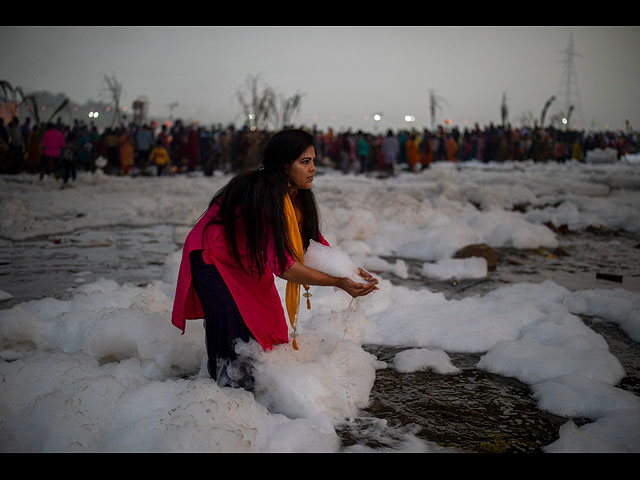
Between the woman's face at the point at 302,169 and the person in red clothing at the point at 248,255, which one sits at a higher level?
the woman's face at the point at 302,169

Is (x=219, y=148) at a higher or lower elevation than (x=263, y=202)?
higher

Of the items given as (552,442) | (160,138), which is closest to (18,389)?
(552,442)

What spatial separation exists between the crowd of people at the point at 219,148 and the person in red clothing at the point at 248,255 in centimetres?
1077

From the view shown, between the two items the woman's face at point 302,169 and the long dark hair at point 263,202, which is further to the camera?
the woman's face at point 302,169

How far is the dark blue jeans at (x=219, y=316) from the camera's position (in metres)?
2.40

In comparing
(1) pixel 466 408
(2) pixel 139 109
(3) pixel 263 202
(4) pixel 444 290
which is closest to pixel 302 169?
(3) pixel 263 202

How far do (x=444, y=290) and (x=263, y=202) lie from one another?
299 centimetres

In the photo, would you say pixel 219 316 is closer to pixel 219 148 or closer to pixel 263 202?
pixel 263 202

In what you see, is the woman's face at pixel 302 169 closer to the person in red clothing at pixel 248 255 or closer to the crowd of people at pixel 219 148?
the person in red clothing at pixel 248 255

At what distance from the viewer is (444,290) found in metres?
4.91

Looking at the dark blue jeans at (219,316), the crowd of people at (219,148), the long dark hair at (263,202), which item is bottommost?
the dark blue jeans at (219,316)

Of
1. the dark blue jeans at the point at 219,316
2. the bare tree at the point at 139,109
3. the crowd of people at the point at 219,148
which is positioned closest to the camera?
the dark blue jeans at the point at 219,316

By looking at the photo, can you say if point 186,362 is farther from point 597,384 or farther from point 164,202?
point 164,202

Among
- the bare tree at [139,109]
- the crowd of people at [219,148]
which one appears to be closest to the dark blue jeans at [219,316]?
the crowd of people at [219,148]
